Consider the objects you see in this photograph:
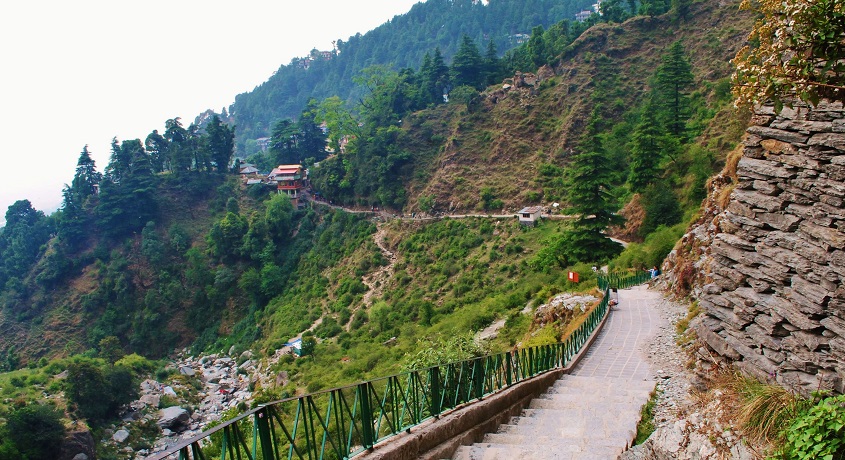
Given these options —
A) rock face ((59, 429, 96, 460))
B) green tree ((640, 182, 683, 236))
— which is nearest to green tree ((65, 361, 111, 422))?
rock face ((59, 429, 96, 460))

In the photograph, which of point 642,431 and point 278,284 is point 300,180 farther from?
point 642,431

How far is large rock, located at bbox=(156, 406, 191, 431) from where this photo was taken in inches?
1147

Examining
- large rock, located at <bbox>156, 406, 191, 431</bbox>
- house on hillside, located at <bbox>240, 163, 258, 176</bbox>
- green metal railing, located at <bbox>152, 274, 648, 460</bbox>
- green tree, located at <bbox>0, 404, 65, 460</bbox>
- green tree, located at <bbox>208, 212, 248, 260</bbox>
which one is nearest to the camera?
green metal railing, located at <bbox>152, 274, 648, 460</bbox>

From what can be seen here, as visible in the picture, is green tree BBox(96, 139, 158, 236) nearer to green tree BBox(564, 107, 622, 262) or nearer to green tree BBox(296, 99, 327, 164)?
green tree BBox(296, 99, 327, 164)

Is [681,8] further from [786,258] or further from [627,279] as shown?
[786,258]

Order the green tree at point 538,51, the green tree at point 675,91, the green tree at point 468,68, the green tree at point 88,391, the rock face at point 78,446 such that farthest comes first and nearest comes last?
the green tree at point 468,68 < the green tree at point 538,51 < the green tree at point 675,91 < the green tree at point 88,391 < the rock face at point 78,446

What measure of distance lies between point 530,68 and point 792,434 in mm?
53318

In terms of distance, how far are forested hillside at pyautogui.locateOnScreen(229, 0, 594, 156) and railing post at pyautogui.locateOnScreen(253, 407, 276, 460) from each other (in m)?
117

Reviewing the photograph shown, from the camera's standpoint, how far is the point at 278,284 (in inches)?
1843

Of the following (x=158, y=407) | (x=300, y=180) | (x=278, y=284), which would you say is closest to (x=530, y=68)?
(x=300, y=180)

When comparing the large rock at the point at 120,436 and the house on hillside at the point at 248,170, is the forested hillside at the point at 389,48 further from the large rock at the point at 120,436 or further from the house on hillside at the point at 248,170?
the large rock at the point at 120,436

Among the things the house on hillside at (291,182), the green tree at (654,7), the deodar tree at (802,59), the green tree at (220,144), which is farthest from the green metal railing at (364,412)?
the green tree at (220,144)

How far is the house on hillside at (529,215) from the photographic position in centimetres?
3660

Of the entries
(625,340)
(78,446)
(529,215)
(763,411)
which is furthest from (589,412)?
(529,215)
